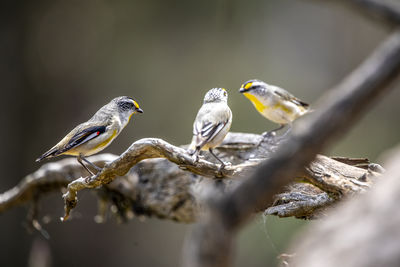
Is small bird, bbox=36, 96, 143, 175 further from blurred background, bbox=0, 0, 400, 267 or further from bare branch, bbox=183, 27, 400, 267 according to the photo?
blurred background, bbox=0, 0, 400, 267

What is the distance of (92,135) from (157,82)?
307 inches

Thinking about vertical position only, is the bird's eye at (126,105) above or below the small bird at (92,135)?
above

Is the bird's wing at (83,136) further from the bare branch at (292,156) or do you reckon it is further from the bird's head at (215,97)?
the bare branch at (292,156)

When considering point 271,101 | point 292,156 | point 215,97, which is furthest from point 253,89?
point 292,156

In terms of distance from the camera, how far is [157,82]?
12109 millimetres

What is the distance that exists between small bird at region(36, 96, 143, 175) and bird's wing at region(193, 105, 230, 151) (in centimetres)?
91

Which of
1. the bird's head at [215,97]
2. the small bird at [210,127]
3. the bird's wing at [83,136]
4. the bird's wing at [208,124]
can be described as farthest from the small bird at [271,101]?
the bird's wing at [83,136]

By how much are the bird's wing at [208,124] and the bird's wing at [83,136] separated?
0.97 m

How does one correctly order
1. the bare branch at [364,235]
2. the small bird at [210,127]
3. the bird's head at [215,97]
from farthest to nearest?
the bird's head at [215,97] → the small bird at [210,127] → the bare branch at [364,235]

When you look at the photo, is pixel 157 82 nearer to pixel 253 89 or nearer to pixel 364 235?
pixel 253 89

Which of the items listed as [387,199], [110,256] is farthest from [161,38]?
[387,199]

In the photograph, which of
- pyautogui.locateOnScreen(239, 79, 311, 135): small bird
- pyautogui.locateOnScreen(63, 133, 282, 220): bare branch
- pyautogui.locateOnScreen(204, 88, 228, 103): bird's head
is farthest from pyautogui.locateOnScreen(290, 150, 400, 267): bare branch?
pyautogui.locateOnScreen(239, 79, 311, 135): small bird

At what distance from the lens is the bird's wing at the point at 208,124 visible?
157 inches

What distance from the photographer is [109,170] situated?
3.94 metres
